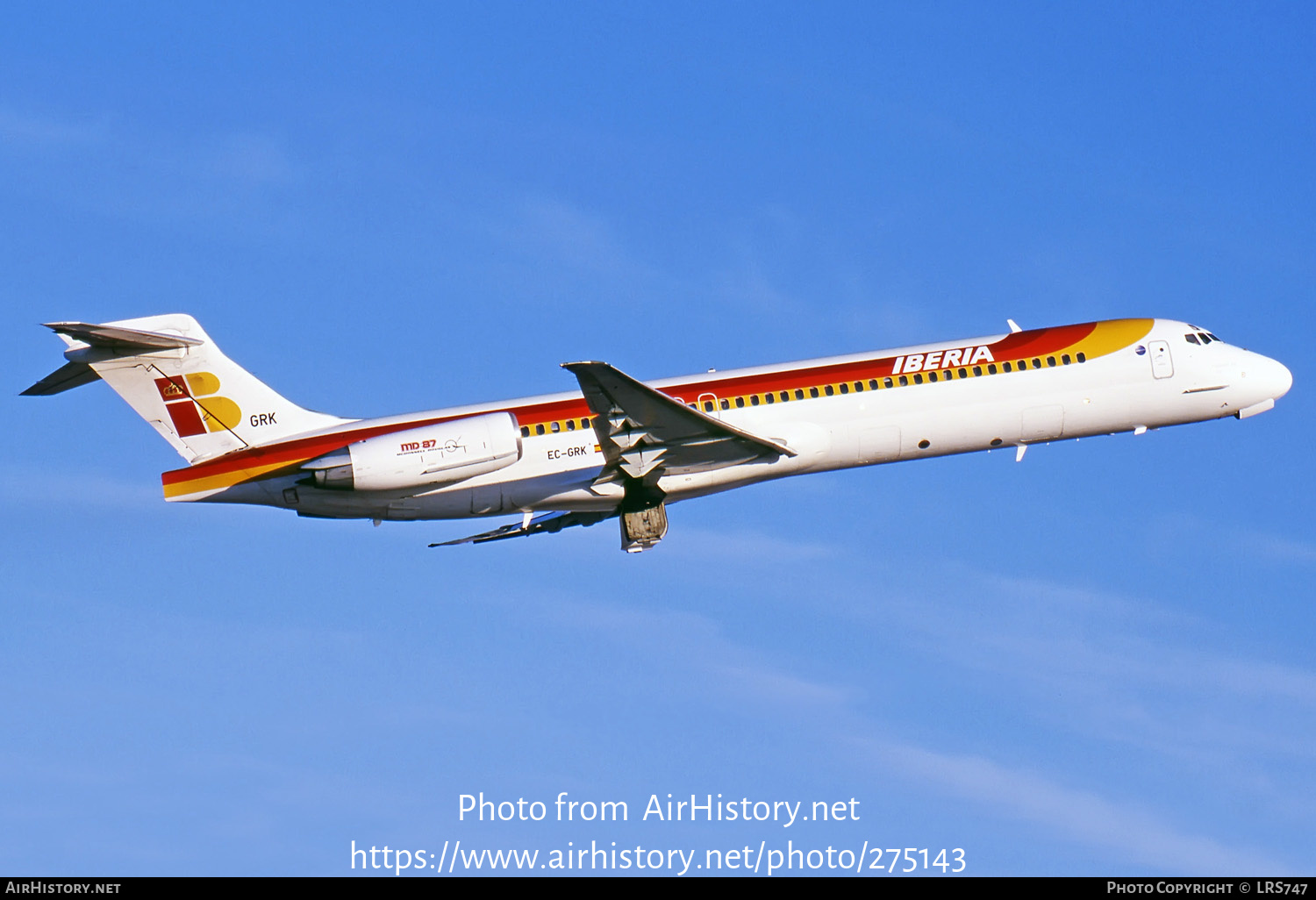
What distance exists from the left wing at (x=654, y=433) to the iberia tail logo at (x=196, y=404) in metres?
7.36

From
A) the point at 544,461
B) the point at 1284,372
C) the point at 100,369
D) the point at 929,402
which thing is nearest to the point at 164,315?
the point at 100,369

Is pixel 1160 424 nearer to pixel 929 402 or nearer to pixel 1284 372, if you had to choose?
pixel 1284 372

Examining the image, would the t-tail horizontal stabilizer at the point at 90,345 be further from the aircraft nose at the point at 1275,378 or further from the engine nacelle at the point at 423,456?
the aircraft nose at the point at 1275,378

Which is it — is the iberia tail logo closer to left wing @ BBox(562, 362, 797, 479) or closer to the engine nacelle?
the engine nacelle

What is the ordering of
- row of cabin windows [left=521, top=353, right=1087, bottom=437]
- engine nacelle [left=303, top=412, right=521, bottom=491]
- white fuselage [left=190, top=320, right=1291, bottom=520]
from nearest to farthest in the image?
engine nacelle [left=303, top=412, right=521, bottom=491] → white fuselage [left=190, top=320, right=1291, bottom=520] → row of cabin windows [left=521, top=353, right=1087, bottom=437]

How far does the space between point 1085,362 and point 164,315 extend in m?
19.6

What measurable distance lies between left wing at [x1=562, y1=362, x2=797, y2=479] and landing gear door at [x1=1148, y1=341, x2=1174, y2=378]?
8798 millimetres

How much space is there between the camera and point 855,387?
32.1m

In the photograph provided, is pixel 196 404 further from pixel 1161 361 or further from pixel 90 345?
pixel 1161 361

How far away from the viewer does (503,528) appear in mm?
34438

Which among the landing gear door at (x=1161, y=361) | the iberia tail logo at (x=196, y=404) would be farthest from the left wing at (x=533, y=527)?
the landing gear door at (x=1161, y=361)

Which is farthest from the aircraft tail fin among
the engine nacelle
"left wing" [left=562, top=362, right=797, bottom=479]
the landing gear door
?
the landing gear door

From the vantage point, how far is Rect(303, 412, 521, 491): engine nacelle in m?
28.4

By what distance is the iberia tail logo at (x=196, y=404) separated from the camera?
30.5 metres
